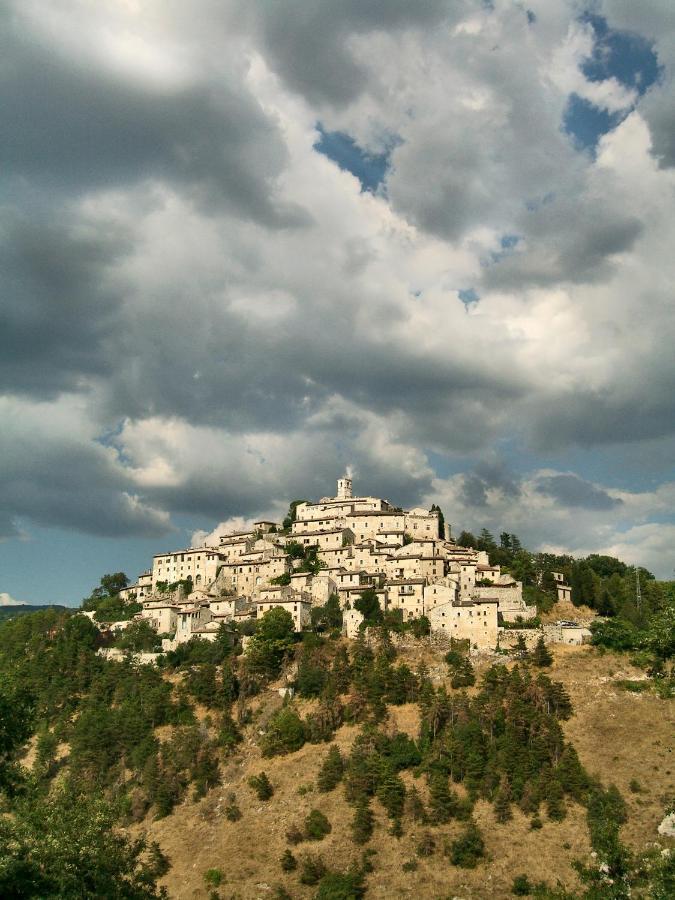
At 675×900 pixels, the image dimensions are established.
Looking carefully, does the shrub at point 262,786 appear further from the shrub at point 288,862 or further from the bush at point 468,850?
the bush at point 468,850

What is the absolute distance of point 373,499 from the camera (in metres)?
131

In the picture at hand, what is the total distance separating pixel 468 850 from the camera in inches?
2297

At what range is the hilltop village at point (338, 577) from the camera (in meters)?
91.6

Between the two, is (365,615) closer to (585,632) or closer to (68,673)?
(585,632)

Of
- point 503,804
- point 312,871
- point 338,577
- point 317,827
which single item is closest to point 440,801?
point 503,804

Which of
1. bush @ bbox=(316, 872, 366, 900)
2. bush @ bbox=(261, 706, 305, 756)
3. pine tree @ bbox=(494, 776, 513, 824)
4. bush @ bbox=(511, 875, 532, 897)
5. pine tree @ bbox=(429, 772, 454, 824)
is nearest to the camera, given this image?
bush @ bbox=(511, 875, 532, 897)

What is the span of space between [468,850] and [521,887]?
478cm

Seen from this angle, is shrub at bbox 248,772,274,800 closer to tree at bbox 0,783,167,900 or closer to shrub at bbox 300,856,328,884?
shrub at bbox 300,856,328,884

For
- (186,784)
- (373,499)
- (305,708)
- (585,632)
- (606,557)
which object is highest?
(373,499)

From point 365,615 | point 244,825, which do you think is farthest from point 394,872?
point 365,615

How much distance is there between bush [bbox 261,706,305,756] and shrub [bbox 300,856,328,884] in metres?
15.5

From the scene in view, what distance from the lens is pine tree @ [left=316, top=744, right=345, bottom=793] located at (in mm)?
68312

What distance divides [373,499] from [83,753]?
63375 mm

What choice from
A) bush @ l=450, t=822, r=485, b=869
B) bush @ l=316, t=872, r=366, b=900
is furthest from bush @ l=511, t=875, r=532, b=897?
bush @ l=316, t=872, r=366, b=900
